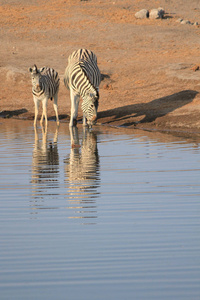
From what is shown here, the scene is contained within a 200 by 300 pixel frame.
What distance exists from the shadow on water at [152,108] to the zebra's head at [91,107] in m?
1.53


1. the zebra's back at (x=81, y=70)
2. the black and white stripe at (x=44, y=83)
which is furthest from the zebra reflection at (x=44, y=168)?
the zebra's back at (x=81, y=70)

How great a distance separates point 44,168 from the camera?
32.9 ft

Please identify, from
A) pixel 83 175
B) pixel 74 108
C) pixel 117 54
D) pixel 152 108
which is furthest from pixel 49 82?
pixel 117 54

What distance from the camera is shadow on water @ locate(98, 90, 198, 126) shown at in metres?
18.1

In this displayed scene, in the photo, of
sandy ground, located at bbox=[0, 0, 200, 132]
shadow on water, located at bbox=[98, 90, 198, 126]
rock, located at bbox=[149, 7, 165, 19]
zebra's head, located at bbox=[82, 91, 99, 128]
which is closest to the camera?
zebra's head, located at bbox=[82, 91, 99, 128]

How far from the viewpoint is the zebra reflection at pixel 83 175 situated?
23.0 feet

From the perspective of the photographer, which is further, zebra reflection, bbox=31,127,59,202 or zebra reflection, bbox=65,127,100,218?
zebra reflection, bbox=31,127,59,202

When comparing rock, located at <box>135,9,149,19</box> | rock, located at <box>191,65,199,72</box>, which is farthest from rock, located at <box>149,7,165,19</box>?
rock, located at <box>191,65,199,72</box>

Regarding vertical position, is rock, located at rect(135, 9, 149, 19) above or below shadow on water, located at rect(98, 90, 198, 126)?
above

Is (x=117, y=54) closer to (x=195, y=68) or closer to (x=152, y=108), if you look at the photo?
(x=195, y=68)

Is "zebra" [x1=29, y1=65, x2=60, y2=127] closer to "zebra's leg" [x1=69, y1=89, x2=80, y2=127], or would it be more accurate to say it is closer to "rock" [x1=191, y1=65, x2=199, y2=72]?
"zebra's leg" [x1=69, y1=89, x2=80, y2=127]

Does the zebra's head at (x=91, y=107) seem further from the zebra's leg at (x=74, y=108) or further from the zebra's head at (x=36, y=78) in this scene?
the zebra's head at (x=36, y=78)

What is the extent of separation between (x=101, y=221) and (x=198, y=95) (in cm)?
1404

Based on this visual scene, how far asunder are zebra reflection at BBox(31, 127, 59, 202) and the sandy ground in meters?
4.61
